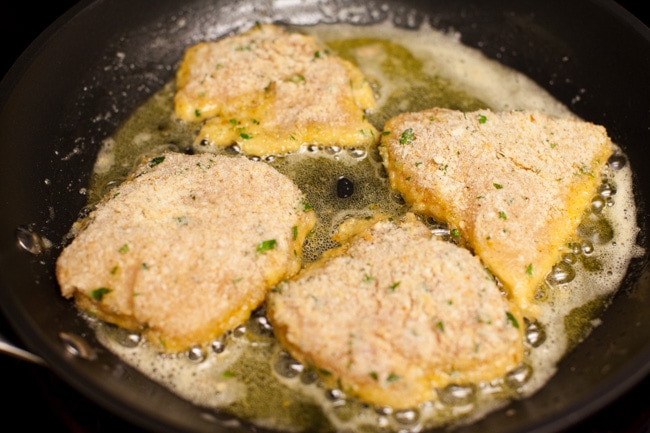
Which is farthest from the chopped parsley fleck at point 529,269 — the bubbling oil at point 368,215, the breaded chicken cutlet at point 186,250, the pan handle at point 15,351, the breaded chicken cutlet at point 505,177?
the pan handle at point 15,351

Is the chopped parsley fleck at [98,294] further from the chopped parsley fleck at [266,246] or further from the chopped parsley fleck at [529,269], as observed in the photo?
the chopped parsley fleck at [529,269]

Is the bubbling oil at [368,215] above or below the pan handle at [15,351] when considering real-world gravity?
above

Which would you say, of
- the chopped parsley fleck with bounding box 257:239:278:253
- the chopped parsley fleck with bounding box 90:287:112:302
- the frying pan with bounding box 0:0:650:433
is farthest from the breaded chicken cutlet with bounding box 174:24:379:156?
the chopped parsley fleck with bounding box 90:287:112:302

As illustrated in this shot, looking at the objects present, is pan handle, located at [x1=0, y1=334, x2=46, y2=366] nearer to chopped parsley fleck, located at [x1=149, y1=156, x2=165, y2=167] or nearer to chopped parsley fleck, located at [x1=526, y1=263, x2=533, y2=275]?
chopped parsley fleck, located at [x1=149, y1=156, x2=165, y2=167]

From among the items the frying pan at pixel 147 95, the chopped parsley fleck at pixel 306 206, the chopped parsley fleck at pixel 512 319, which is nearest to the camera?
the frying pan at pixel 147 95

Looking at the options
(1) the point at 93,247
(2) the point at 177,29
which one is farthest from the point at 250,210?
(2) the point at 177,29

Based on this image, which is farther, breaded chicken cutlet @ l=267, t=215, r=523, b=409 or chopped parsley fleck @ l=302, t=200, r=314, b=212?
chopped parsley fleck @ l=302, t=200, r=314, b=212
